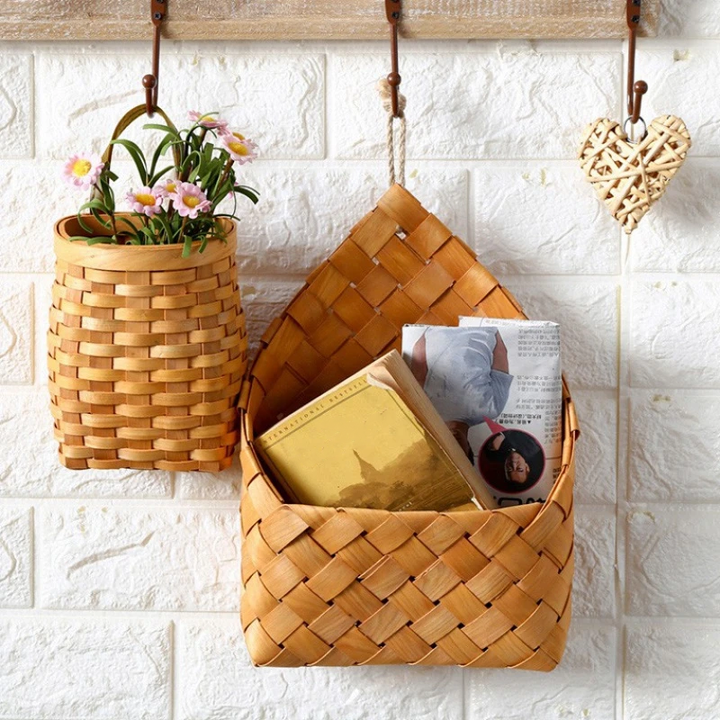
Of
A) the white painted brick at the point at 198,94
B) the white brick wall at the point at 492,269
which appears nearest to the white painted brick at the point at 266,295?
the white brick wall at the point at 492,269

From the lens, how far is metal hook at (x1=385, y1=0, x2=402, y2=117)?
2.64 ft

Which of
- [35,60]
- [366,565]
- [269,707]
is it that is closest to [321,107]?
[35,60]

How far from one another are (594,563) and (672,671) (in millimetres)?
133

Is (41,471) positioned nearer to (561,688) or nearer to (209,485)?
(209,485)

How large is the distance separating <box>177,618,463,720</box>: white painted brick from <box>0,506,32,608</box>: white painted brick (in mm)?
166

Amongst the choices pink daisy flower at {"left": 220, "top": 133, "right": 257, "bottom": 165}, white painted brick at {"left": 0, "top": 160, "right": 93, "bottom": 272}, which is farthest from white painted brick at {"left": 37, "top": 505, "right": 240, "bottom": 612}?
pink daisy flower at {"left": 220, "top": 133, "right": 257, "bottom": 165}

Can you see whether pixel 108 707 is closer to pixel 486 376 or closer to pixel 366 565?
pixel 366 565

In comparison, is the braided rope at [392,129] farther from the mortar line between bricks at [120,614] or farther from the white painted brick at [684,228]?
the mortar line between bricks at [120,614]

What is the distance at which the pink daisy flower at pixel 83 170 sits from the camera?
73 cm

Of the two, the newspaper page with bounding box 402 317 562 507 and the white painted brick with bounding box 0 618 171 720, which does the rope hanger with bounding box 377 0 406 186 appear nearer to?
the newspaper page with bounding box 402 317 562 507

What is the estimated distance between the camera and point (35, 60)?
2.85 ft

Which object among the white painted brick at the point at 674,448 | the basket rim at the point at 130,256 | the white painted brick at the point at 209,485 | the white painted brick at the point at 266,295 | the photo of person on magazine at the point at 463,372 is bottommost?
the white painted brick at the point at 209,485

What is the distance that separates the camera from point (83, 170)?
0.74m

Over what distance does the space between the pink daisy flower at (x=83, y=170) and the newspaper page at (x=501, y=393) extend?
0.29m
